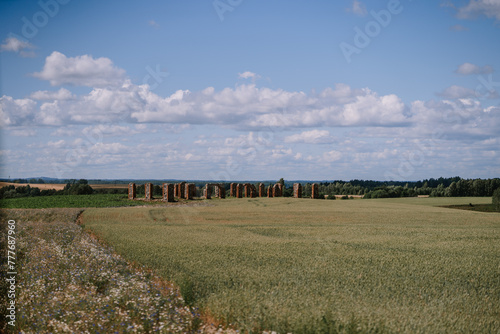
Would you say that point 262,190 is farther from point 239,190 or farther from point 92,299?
point 92,299

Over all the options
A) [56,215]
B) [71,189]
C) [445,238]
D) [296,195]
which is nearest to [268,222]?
[445,238]

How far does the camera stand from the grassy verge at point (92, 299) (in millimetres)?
7875

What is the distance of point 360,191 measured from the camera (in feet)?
259

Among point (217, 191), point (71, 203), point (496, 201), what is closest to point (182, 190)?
point (217, 191)

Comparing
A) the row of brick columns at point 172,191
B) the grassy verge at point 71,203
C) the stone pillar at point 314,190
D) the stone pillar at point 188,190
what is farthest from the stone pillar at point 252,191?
the grassy verge at point 71,203

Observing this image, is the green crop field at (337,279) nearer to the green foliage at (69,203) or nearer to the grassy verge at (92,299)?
the grassy verge at (92,299)

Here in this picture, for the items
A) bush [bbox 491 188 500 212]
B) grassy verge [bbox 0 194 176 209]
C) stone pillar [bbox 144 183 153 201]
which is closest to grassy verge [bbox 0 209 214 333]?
grassy verge [bbox 0 194 176 209]

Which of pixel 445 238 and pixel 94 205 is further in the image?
pixel 94 205

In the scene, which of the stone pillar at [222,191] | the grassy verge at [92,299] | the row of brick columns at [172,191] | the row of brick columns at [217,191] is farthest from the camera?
the stone pillar at [222,191]

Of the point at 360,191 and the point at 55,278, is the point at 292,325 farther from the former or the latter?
the point at 360,191

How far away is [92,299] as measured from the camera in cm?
905

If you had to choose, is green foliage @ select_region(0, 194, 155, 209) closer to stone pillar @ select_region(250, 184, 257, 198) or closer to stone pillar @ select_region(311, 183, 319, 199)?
stone pillar @ select_region(250, 184, 257, 198)

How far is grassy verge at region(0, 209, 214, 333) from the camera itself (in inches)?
310

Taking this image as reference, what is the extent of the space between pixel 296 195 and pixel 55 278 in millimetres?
52103
